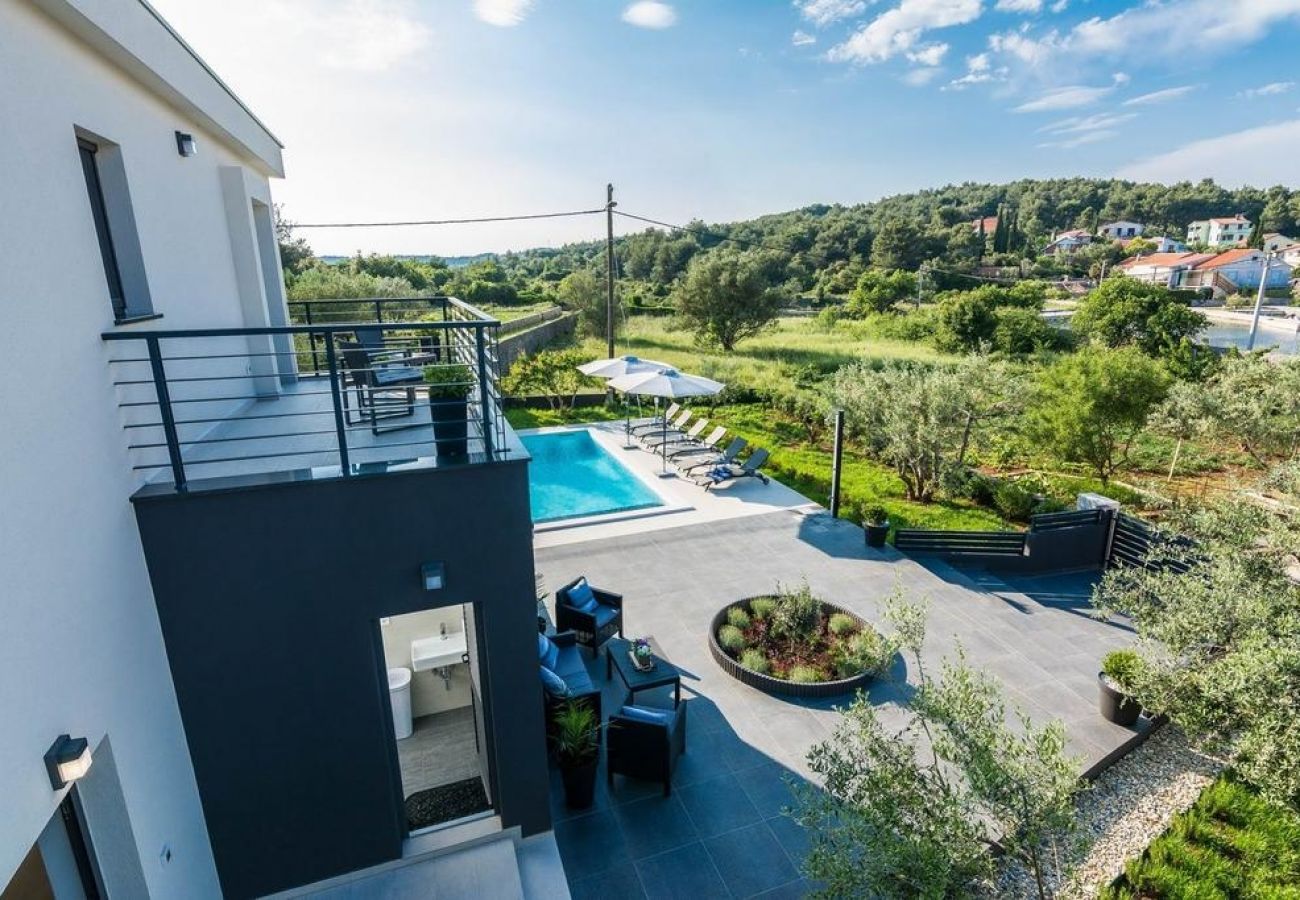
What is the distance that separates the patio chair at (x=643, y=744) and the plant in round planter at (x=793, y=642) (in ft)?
6.26

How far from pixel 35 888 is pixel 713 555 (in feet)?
28.9

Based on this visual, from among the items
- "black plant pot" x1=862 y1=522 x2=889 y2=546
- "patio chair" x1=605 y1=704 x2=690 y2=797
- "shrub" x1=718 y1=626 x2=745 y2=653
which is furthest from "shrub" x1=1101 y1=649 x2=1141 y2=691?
"patio chair" x1=605 y1=704 x2=690 y2=797

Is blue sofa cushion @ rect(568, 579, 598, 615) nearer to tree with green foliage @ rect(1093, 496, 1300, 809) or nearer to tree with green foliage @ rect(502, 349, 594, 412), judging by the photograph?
tree with green foliage @ rect(1093, 496, 1300, 809)

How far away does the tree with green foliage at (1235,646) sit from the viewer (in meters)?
4.53

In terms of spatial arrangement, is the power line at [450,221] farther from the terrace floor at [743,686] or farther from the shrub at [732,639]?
the shrub at [732,639]

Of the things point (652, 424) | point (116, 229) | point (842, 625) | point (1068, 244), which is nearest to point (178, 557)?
point (116, 229)

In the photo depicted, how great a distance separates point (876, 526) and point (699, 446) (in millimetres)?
6454

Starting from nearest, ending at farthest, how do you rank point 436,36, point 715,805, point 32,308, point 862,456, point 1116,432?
1. point 32,308
2. point 715,805
3. point 436,36
4. point 1116,432
5. point 862,456

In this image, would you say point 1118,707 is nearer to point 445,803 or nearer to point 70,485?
point 445,803

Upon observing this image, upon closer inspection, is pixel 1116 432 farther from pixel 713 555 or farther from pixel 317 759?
pixel 317 759

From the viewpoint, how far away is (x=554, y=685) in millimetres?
5953

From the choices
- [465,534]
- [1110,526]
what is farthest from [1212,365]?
[465,534]

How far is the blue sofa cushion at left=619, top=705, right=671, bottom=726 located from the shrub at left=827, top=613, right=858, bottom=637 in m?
3.15

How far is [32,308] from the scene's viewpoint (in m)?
2.92
